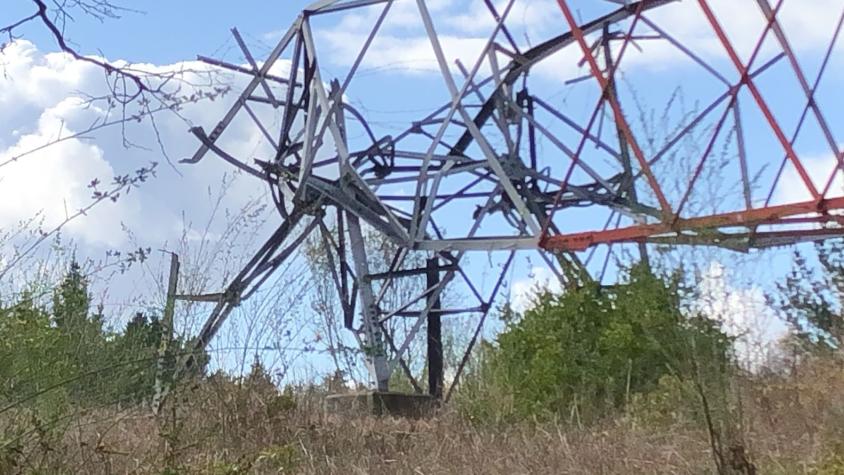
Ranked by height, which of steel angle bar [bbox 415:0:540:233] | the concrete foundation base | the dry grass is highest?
steel angle bar [bbox 415:0:540:233]

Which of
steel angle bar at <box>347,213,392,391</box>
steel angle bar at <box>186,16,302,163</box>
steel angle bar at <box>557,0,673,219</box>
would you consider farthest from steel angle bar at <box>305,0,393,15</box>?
steel angle bar at <box>557,0,673,219</box>

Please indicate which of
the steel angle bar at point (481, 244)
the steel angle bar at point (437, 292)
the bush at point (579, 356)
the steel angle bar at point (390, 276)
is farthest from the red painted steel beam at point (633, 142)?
the steel angle bar at point (390, 276)

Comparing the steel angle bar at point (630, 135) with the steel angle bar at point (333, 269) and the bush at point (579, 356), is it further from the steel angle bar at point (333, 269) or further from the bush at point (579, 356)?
the steel angle bar at point (333, 269)

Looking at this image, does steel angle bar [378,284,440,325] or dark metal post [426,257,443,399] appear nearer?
steel angle bar [378,284,440,325]

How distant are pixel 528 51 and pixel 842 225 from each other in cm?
403

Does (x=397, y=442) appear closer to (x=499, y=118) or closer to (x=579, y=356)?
(x=579, y=356)

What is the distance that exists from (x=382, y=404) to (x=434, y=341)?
119cm

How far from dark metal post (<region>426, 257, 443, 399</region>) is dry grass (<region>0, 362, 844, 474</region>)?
2.74 metres

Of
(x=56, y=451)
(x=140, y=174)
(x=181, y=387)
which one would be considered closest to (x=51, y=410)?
(x=56, y=451)

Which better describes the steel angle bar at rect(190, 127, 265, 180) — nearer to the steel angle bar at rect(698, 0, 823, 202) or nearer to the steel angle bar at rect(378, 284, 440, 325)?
the steel angle bar at rect(378, 284, 440, 325)

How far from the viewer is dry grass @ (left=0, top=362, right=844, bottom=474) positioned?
4664 mm

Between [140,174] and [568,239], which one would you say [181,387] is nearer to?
[140,174]

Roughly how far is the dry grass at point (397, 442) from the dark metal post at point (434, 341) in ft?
8.98

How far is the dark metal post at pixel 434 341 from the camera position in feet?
32.4
